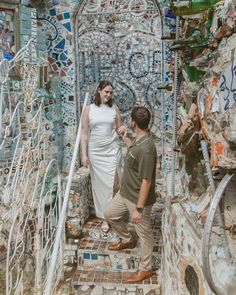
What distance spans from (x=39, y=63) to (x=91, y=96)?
858mm

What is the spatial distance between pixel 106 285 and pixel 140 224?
751 mm

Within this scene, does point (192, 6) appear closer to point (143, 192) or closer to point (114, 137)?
point (143, 192)

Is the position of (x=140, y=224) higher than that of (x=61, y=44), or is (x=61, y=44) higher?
(x=61, y=44)

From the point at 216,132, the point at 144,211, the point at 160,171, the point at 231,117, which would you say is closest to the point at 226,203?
the point at 216,132

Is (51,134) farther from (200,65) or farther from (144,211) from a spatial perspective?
(200,65)

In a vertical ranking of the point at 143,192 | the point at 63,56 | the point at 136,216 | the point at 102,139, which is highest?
the point at 63,56

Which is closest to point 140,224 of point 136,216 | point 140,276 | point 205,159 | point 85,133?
point 136,216

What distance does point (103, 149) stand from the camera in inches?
168

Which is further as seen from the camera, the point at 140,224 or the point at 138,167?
the point at 140,224

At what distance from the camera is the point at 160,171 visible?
5.12 metres

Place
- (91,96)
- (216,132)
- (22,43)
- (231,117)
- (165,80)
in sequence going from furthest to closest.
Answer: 1. (91,96)
2. (165,80)
3. (22,43)
4. (216,132)
5. (231,117)

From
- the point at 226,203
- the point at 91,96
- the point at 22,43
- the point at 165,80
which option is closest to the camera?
the point at 226,203

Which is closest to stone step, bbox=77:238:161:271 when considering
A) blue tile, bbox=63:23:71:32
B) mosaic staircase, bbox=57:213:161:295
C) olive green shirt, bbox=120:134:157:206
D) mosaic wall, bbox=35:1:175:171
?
mosaic staircase, bbox=57:213:161:295

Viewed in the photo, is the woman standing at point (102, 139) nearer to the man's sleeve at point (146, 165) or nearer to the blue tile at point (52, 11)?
the man's sleeve at point (146, 165)
